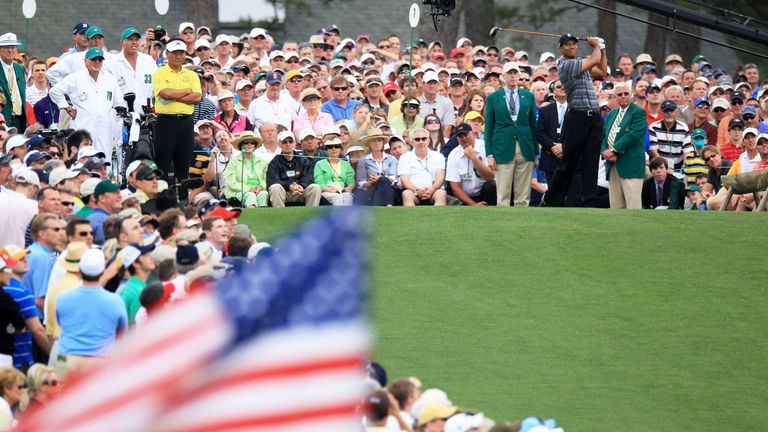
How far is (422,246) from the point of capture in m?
16.6

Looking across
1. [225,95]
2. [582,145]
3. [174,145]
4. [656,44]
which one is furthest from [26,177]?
[656,44]

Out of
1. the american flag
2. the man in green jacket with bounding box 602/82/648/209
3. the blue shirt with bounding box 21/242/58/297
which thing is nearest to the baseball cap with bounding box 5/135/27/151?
the blue shirt with bounding box 21/242/58/297

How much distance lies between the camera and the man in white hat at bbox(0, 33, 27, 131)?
1966cm

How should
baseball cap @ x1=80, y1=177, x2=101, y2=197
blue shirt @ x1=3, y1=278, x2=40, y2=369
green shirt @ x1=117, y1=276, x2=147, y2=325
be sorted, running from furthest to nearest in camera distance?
1. baseball cap @ x1=80, y1=177, x2=101, y2=197
2. green shirt @ x1=117, y1=276, x2=147, y2=325
3. blue shirt @ x1=3, y1=278, x2=40, y2=369

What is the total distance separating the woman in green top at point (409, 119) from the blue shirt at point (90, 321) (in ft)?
35.1

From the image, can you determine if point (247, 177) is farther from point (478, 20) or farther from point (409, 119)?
point (478, 20)

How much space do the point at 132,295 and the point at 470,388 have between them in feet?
10.7

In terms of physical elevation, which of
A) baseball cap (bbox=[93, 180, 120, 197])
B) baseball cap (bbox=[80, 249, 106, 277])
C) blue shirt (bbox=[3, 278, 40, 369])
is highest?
baseball cap (bbox=[93, 180, 120, 197])

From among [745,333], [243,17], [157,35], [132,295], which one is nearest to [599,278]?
[745,333]

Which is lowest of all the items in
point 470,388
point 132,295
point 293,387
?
point 470,388

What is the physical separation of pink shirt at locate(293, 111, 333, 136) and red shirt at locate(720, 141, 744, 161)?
18.6 feet

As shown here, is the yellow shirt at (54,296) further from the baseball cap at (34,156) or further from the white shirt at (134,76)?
the white shirt at (134,76)

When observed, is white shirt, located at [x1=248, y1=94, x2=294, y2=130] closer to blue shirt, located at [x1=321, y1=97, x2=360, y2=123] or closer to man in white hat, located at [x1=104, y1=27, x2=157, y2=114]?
blue shirt, located at [x1=321, y1=97, x2=360, y2=123]

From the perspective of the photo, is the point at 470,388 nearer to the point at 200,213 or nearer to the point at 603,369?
the point at 603,369
